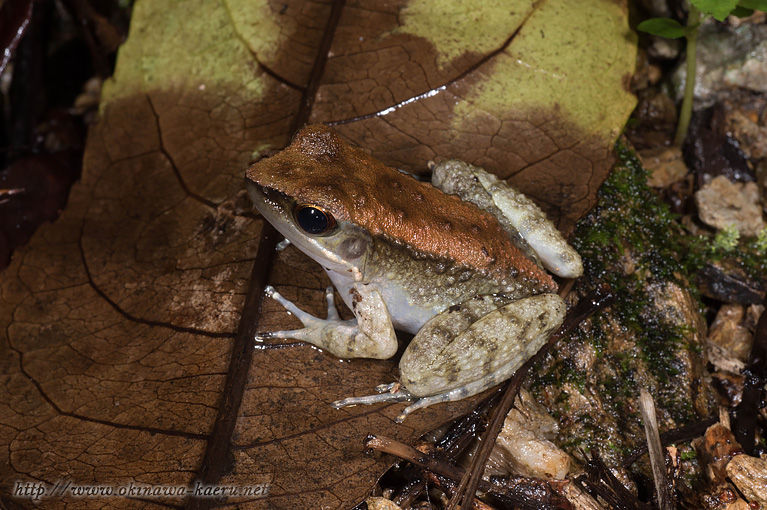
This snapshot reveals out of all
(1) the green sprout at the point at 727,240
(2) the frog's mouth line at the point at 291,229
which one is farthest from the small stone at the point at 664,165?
(2) the frog's mouth line at the point at 291,229

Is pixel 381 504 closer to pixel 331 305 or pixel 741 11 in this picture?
pixel 331 305

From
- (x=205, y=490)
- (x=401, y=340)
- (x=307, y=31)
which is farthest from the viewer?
(x=307, y=31)

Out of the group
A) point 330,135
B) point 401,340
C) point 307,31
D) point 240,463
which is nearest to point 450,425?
point 401,340

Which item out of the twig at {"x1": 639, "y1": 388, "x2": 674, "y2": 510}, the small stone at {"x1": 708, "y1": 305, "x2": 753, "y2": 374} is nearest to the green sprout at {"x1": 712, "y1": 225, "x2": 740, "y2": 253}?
the small stone at {"x1": 708, "y1": 305, "x2": 753, "y2": 374}

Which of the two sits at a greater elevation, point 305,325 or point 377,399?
point 305,325

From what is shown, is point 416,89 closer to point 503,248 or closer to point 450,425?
point 503,248

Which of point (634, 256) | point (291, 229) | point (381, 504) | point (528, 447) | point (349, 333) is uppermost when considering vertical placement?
point (291, 229)

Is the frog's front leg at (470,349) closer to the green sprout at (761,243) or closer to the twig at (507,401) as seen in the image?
the twig at (507,401)

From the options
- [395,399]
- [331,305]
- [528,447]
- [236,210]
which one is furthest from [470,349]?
[236,210]
